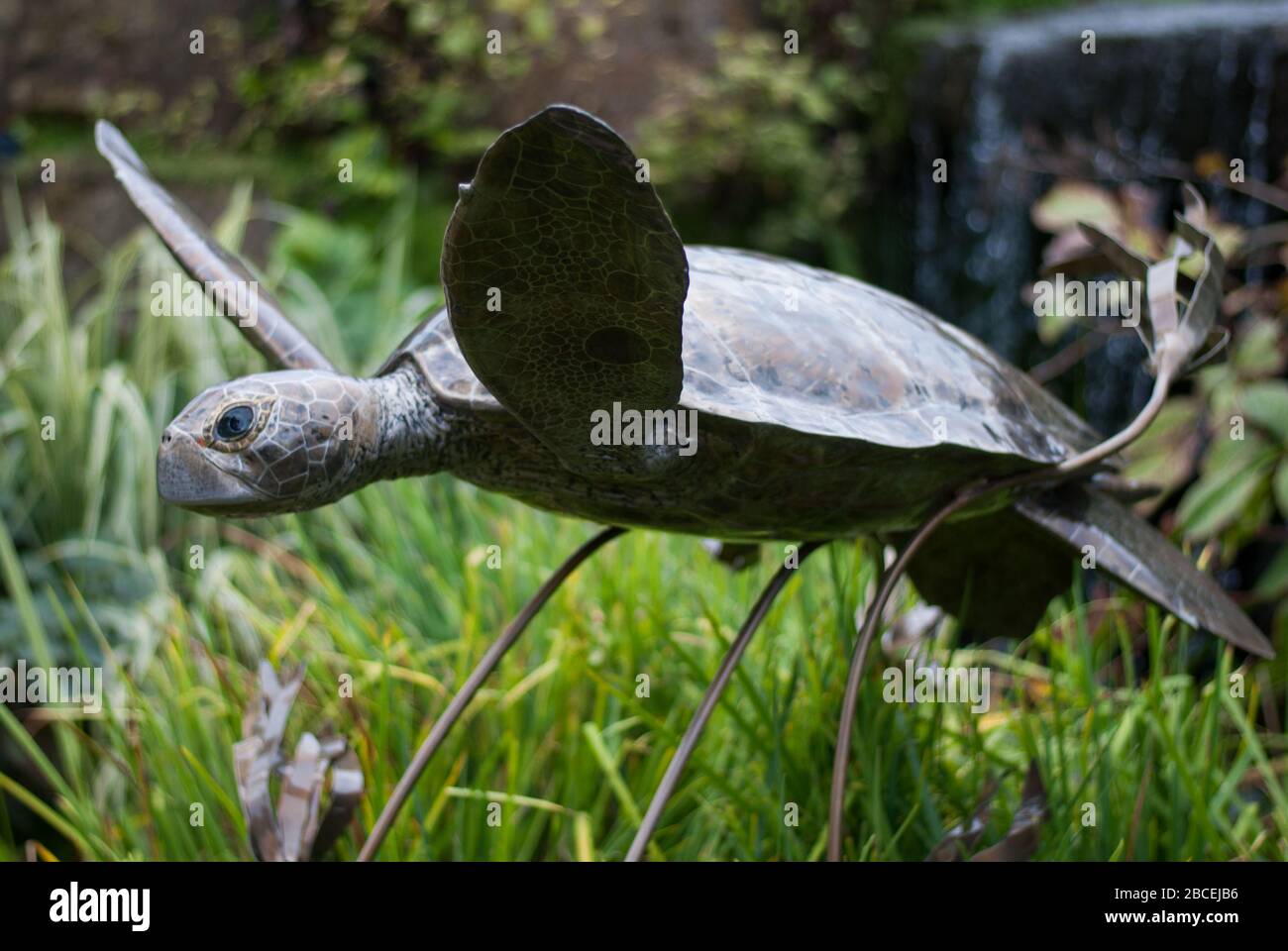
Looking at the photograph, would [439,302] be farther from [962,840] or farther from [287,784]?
[962,840]

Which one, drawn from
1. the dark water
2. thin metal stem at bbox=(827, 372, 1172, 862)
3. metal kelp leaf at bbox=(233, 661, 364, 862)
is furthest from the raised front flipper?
the dark water

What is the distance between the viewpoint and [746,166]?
414cm

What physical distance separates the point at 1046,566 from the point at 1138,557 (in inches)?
6.6

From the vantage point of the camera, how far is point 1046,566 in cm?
120

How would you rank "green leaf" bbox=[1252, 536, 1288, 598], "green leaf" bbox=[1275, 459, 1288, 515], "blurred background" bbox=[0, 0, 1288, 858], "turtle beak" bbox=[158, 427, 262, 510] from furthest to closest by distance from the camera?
"green leaf" bbox=[1252, 536, 1288, 598] → "green leaf" bbox=[1275, 459, 1288, 515] → "blurred background" bbox=[0, 0, 1288, 858] → "turtle beak" bbox=[158, 427, 262, 510]

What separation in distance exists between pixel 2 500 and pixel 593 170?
2.46 metres

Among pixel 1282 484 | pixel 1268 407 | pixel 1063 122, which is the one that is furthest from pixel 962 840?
pixel 1063 122

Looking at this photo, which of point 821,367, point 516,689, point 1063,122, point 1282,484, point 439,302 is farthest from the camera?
point 1063,122

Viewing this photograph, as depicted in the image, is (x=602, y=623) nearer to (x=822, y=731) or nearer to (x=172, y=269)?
(x=822, y=731)

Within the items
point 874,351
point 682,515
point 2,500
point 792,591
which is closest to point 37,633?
point 2,500

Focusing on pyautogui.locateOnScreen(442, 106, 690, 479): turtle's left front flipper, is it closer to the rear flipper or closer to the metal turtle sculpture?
the metal turtle sculpture

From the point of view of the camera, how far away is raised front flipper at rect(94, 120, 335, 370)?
96 centimetres

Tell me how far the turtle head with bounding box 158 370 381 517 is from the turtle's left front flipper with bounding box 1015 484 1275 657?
0.63 m
